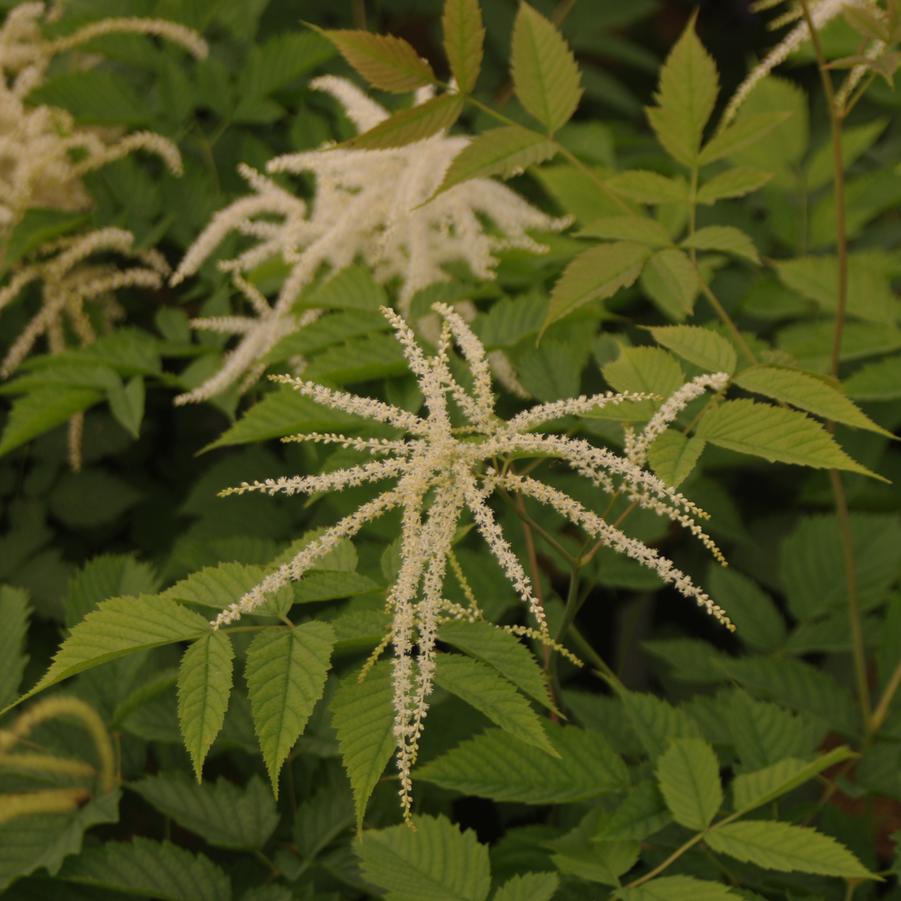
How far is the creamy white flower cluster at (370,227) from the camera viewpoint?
230cm

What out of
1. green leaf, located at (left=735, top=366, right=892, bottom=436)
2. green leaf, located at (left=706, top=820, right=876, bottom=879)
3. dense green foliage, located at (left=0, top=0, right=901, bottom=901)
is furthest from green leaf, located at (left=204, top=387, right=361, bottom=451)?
green leaf, located at (left=706, top=820, right=876, bottom=879)

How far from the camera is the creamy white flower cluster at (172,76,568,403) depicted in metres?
2.30

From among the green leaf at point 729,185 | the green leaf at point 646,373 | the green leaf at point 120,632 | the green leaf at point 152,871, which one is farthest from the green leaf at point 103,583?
the green leaf at point 729,185

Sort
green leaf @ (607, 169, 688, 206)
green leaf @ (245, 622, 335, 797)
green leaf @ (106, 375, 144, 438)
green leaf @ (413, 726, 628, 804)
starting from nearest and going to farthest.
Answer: green leaf @ (245, 622, 335, 797) → green leaf @ (413, 726, 628, 804) → green leaf @ (607, 169, 688, 206) → green leaf @ (106, 375, 144, 438)

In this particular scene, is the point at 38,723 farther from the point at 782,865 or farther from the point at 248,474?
the point at 782,865

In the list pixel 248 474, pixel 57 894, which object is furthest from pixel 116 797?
pixel 248 474

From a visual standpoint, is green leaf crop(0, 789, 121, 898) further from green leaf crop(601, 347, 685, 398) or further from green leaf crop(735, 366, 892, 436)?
green leaf crop(735, 366, 892, 436)

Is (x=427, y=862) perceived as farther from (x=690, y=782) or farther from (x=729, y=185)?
(x=729, y=185)

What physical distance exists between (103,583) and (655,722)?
1.13m

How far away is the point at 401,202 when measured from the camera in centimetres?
225

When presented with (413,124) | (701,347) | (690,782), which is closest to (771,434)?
(701,347)

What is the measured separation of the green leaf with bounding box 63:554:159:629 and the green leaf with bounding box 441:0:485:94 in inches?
44.8

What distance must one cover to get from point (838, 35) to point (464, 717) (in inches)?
82.6

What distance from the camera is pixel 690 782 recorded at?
5.49 feet
